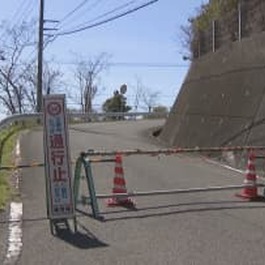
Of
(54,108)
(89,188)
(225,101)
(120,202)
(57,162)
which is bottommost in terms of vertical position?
(120,202)

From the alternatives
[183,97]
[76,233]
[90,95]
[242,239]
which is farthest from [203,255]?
[90,95]

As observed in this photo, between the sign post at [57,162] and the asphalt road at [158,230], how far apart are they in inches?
13.6

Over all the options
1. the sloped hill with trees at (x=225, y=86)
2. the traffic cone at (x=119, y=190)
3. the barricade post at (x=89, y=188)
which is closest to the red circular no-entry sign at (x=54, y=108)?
the barricade post at (x=89, y=188)

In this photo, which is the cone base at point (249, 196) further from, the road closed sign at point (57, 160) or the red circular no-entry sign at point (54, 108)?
the red circular no-entry sign at point (54, 108)

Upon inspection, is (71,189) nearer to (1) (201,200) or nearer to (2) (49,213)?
(2) (49,213)

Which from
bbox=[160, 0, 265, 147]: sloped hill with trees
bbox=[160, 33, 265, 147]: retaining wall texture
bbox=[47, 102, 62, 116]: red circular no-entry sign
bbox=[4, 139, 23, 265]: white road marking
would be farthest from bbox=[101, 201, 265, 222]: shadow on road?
bbox=[160, 0, 265, 147]: sloped hill with trees

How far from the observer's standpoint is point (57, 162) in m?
10.9

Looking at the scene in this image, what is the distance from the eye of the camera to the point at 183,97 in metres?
32.2

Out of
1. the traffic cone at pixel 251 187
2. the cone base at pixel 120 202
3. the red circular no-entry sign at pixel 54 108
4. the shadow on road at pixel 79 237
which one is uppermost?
the red circular no-entry sign at pixel 54 108

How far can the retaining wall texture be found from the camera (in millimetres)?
21531

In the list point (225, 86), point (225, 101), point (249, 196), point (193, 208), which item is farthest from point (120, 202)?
point (225, 86)

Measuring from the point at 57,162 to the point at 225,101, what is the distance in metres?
14.4

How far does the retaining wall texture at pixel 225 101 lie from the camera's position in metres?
21.5

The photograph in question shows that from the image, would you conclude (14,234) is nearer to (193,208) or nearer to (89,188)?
(89,188)
